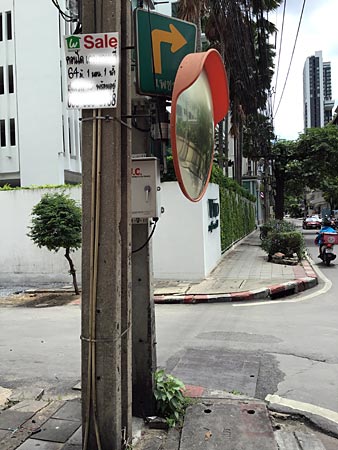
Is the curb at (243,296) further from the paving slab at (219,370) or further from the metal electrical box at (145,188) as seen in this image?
the metal electrical box at (145,188)

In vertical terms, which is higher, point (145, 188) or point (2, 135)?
point (2, 135)

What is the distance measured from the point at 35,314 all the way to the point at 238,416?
20.8 ft

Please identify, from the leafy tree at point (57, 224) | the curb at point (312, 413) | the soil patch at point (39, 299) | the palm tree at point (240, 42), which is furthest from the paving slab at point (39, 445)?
the palm tree at point (240, 42)

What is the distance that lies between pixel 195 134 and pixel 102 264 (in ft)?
3.81

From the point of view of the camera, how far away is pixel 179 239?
11.8 m

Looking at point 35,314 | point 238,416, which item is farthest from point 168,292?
point 238,416

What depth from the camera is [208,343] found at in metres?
6.35

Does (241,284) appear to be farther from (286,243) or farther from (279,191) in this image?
(279,191)

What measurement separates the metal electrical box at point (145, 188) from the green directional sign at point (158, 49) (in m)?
0.56

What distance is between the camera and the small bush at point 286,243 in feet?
49.8

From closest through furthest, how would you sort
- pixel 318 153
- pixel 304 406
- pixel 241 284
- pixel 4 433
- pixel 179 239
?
pixel 4 433 < pixel 304 406 < pixel 241 284 < pixel 179 239 < pixel 318 153

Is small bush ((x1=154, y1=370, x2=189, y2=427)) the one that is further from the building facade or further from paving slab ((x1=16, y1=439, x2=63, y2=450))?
the building facade

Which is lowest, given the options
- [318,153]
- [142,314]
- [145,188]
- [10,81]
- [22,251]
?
[22,251]

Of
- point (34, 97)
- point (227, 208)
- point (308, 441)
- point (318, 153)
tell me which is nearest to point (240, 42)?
point (227, 208)
